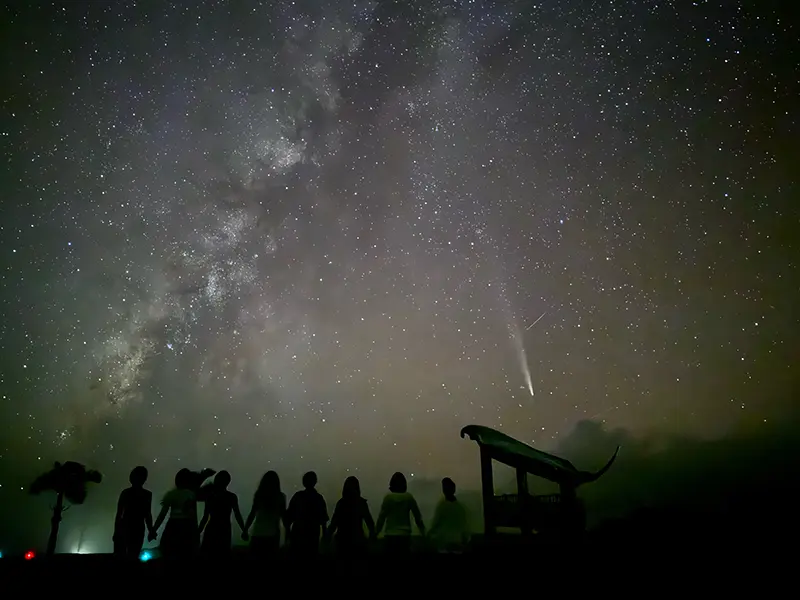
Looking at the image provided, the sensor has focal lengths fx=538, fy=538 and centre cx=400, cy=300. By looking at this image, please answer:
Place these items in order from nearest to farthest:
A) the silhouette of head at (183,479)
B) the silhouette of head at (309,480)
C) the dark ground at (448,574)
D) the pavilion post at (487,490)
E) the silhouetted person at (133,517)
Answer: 1. the dark ground at (448,574)
2. the silhouetted person at (133,517)
3. the silhouette of head at (183,479)
4. the silhouette of head at (309,480)
5. the pavilion post at (487,490)

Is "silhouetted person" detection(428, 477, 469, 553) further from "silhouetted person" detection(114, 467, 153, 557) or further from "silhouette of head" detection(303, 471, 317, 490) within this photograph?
"silhouetted person" detection(114, 467, 153, 557)

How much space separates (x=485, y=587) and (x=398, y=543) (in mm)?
2600

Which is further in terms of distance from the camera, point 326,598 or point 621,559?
point 621,559

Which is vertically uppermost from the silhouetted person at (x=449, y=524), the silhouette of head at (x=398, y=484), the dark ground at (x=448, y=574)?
the silhouette of head at (x=398, y=484)

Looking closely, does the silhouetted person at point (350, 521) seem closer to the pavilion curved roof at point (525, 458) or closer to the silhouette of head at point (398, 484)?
the silhouette of head at point (398, 484)

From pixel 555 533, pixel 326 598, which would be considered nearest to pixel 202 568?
pixel 326 598

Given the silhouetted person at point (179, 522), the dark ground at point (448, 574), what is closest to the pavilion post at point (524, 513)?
the dark ground at point (448, 574)

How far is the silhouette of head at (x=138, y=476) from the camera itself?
6.99 meters

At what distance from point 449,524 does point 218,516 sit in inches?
131

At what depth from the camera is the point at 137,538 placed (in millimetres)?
6891

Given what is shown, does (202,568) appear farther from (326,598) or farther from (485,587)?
(485,587)

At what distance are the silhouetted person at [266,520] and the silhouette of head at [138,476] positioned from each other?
1470 millimetres

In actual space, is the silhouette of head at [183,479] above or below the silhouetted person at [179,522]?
above

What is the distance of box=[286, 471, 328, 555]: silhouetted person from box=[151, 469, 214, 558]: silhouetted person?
123 centimetres
